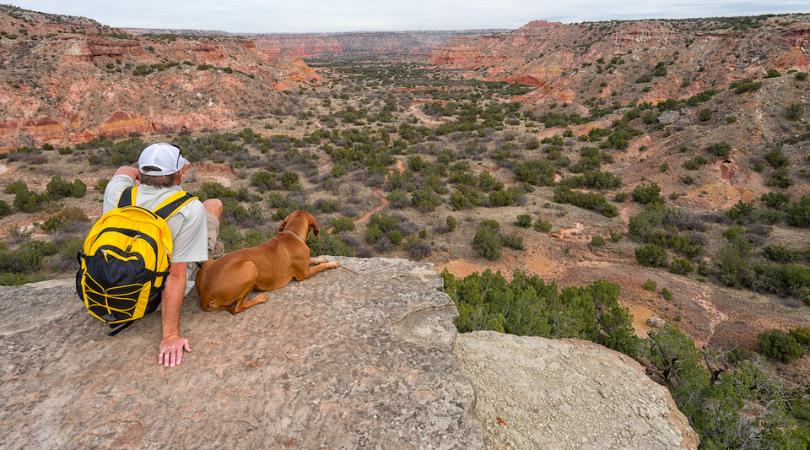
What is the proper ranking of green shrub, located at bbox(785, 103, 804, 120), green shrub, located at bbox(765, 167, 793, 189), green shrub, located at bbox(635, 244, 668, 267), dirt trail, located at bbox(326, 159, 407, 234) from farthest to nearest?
green shrub, located at bbox(785, 103, 804, 120)
green shrub, located at bbox(765, 167, 793, 189)
dirt trail, located at bbox(326, 159, 407, 234)
green shrub, located at bbox(635, 244, 668, 267)

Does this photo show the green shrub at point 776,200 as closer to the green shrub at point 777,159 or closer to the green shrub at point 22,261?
the green shrub at point 777,159

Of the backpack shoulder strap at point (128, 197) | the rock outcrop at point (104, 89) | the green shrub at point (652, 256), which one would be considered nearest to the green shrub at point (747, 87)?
the green shrub at point (652, 256)

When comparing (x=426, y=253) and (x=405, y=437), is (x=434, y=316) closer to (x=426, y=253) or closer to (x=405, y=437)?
(x=405, y=437)

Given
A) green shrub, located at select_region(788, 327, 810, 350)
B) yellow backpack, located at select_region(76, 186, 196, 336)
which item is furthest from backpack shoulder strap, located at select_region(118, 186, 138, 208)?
green shrub, located at select_region(788, 327, 810, 350)

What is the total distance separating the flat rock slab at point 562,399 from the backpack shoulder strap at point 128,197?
3104 millimetres

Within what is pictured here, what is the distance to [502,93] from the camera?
49500 millimetres

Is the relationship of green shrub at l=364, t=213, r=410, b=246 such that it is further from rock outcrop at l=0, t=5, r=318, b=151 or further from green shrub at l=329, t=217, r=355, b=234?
rock outcrop at l=0, t=5, r=318, b=151

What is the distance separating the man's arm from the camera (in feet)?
9.43

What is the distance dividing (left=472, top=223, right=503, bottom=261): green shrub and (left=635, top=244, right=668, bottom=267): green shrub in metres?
4.11

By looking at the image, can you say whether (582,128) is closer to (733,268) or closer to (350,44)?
(733,268)

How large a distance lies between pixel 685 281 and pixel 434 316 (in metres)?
10.2

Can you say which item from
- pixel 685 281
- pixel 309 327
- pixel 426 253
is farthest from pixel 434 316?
pixel 685 281

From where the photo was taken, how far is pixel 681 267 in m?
11.2

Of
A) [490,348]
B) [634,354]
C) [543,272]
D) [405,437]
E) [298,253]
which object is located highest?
[298,253]
